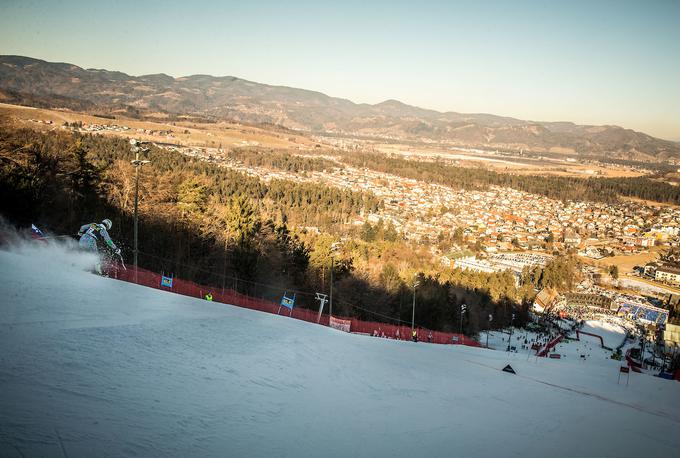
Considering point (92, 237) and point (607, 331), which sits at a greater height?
point (92, 237)

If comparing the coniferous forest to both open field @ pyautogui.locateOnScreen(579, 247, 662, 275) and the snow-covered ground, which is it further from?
open field @ pyautogui.locateOnScreen(579, 247, 662, 275)

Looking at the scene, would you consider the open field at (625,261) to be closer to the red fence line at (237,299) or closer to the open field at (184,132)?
the red fence line at (237,299)

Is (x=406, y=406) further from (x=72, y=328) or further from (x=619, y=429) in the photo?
(x=72, y=328)

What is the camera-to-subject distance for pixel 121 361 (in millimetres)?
7148

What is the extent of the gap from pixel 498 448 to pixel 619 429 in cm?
388

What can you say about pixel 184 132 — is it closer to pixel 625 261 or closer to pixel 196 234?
pixel 196 234

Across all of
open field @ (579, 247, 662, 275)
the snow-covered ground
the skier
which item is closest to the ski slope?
the skier

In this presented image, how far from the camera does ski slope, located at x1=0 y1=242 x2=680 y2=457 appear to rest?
5.34 meters

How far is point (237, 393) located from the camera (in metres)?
7.14

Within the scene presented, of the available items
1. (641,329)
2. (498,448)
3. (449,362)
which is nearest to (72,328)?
(498,448)

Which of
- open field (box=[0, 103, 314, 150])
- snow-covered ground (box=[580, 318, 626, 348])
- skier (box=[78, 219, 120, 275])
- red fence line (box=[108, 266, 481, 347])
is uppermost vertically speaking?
open field (box=[0, 103, 314, 150])

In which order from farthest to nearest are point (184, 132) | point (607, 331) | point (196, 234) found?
point (184, 132) → point (607, 331) → point (196, 234)

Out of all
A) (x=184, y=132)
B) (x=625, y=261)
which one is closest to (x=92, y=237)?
(x=625, y=261)

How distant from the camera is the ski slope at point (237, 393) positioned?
17.5 feet
